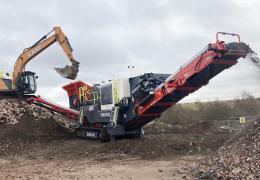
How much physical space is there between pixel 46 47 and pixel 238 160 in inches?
630

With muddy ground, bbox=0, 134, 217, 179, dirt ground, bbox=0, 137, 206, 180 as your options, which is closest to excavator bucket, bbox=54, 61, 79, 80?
muddy ground, bbox=0, 134, 217, 179

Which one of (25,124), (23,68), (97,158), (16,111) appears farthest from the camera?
(23,68)

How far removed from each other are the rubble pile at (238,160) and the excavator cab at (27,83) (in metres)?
16.1

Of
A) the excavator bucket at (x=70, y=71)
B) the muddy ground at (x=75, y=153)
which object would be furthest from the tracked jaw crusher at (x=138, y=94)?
the muddy ground at (x=75, y=153)

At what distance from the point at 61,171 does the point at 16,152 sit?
19.1 ft

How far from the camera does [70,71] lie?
70.9 ft

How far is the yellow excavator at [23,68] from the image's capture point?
74.3ft

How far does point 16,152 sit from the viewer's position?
1811 centimetres

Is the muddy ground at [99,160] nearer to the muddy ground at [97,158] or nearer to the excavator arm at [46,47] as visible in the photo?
the muddy ground at [97,158]

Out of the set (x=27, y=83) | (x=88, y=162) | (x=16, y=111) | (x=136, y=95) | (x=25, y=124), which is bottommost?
(x=88, y=162)

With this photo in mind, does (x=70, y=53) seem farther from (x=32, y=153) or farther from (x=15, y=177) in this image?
(x=15, y=177)

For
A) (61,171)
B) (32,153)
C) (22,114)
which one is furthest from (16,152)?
(61,171)

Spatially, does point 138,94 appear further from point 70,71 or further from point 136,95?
point 70,71

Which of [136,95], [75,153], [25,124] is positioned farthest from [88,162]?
[25,124]
